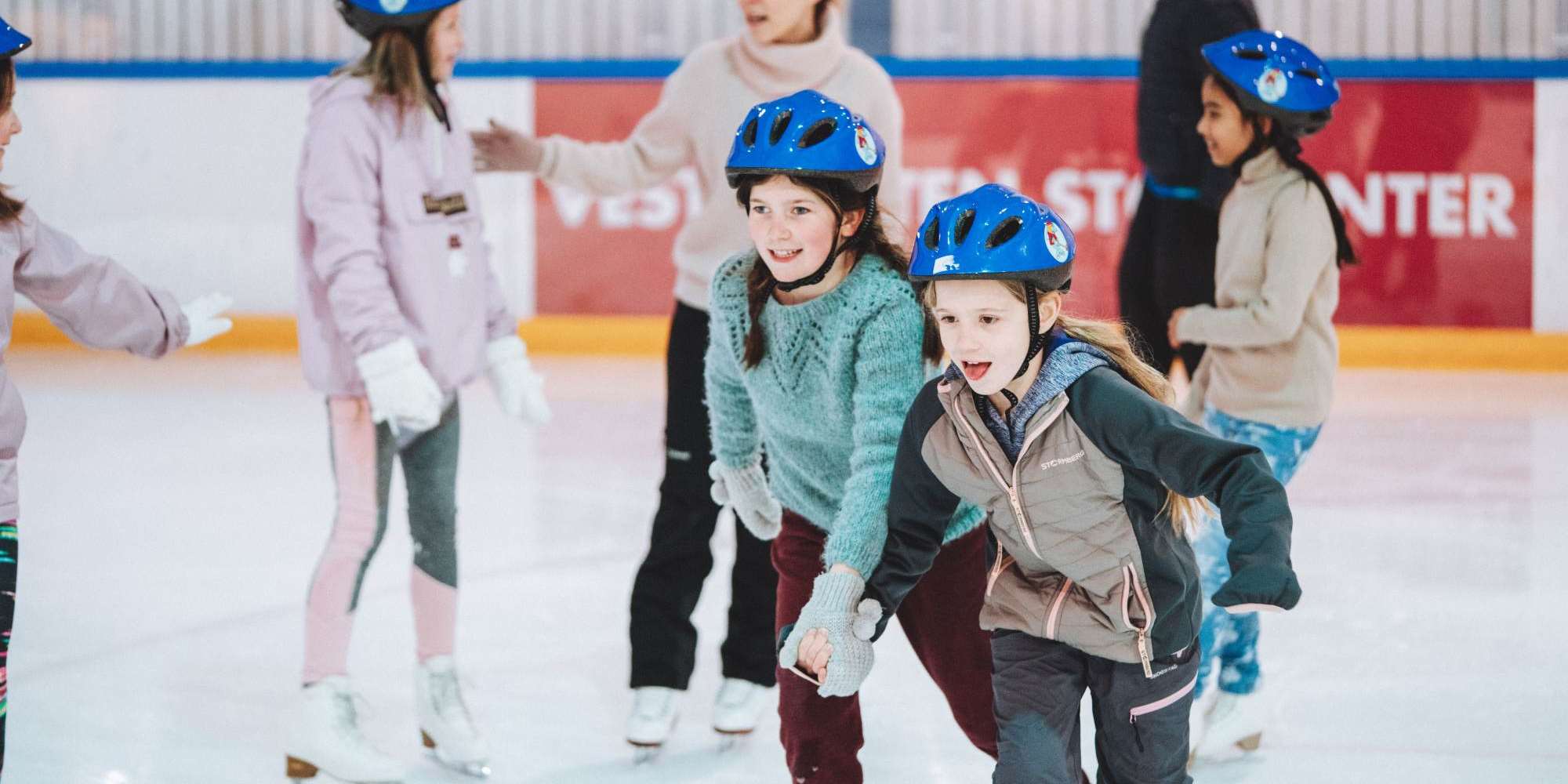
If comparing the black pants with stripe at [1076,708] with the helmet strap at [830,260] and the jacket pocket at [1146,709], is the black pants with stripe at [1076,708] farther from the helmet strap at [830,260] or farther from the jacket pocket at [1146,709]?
the helmet strap at [830,260]

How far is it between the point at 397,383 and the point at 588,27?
6.18 meters

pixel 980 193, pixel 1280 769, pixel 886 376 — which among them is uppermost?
pixel 980 193

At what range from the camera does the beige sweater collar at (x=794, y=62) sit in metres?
3.25

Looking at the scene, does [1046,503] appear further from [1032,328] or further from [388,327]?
[388,327]

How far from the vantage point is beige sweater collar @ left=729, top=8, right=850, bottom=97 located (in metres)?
3.25

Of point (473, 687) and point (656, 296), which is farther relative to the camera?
point (656, 296)

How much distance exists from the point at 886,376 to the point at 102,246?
22.5 feet

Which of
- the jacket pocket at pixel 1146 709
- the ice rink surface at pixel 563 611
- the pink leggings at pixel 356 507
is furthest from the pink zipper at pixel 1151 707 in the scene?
the pink leggings at pixel 356 507

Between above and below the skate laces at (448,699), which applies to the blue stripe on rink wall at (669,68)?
above

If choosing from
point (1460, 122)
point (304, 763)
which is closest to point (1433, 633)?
point (304, 763)

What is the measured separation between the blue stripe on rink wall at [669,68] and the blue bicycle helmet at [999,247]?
→ 20.1 feet

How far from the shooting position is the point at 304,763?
2.98 meters

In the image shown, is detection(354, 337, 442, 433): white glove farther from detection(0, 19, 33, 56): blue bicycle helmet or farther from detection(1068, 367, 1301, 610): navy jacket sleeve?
detection(1068, 367, 1301, 610): navy jacket sleeve

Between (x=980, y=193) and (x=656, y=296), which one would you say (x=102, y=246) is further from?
(x=980, y=193)
